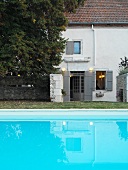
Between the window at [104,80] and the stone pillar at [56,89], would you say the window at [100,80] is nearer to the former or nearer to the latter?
the window at [104,80]

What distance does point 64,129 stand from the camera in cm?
805

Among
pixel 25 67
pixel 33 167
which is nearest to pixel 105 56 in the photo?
pixel 25 67

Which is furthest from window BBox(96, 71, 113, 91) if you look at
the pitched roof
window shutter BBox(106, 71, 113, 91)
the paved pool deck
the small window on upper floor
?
the paved pool deck

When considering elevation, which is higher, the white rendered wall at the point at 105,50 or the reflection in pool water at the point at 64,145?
the white rendered wall at the point at 105,50

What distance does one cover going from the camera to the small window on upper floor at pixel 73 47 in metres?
20.3

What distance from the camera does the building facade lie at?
2008 centimetres

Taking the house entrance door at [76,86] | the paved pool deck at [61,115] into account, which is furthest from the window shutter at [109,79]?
the paved pool deck at [61,115]

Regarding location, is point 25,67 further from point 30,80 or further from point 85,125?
point 85,125

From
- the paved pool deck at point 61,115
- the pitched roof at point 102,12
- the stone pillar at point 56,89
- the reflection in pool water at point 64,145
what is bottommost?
the reflection in pool water at point 64,145

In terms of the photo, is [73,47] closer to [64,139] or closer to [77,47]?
[77,47]

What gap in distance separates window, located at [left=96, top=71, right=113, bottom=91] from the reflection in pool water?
35.7 feet

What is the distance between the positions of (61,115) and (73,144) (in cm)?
394

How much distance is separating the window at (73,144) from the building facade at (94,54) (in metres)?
13.4

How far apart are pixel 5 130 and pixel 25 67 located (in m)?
6.70
